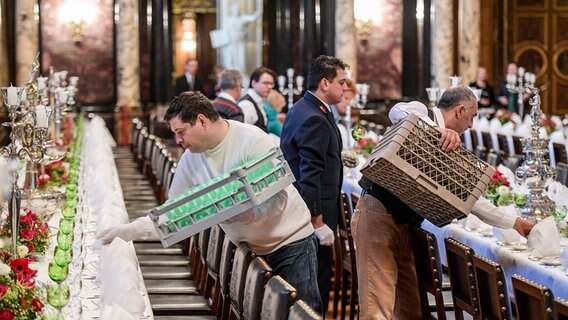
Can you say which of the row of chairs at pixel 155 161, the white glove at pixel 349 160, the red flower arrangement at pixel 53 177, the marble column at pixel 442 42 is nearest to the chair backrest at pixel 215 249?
the red flower arrangement at pixel 53 177

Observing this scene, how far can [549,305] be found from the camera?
160 inches

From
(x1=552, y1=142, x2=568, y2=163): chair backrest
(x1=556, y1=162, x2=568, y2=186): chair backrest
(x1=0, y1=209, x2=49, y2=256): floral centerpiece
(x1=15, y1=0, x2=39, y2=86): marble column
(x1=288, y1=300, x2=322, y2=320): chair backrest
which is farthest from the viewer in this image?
(x1=15, y1=0, x2=39, y2=86): marble column

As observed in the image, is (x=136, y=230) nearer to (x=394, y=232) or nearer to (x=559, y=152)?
(x=394, y=232)

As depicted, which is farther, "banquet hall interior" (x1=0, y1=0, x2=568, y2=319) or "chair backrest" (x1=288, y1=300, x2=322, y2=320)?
"banquet hall interior" (x1=0, y1=0, x2=568, y2=319)

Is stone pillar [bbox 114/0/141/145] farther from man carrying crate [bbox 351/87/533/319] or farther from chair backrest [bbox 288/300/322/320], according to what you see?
chair backrest [bbox 288/300/322/320]

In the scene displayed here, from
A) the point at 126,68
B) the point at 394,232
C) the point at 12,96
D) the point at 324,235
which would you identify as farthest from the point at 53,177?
the point at 126,68

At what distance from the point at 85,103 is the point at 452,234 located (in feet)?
42.1

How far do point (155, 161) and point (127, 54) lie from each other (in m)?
7.67

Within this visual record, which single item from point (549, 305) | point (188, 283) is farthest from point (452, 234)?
point (549, 305)

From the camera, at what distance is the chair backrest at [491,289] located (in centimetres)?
470

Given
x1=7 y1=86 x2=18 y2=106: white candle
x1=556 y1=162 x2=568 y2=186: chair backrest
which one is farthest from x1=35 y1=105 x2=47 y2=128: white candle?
x1=556 y1=162 x2=568 y2=186: chair backrest

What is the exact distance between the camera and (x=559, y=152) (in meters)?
10.5

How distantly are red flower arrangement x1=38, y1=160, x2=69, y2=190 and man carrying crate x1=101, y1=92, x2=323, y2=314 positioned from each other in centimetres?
237

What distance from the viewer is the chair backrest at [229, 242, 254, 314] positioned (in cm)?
494
